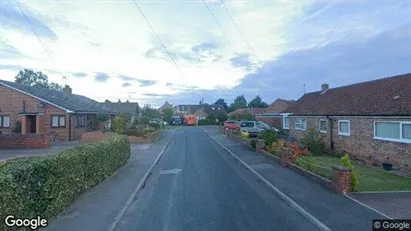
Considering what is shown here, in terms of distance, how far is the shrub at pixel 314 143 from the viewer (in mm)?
23406

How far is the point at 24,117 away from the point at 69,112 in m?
3.93

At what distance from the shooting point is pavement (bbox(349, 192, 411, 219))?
8773 millimetres

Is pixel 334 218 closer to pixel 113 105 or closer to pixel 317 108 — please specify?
pixel 317 108

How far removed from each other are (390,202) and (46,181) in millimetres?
8694

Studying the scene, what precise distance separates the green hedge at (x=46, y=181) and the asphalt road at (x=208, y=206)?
159 centimetres

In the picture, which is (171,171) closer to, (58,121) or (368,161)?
(368,161)

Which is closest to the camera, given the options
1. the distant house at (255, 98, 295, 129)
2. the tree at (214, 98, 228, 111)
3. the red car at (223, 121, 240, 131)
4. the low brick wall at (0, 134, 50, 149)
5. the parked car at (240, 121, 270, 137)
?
the low brick wall at (0, 134, 50, 149)

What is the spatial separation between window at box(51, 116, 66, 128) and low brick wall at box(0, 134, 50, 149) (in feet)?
20.0

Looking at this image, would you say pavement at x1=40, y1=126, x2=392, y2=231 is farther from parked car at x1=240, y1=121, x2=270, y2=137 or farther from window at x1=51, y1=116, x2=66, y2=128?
parked car at x1=240, y1=121, x2=270, y2=137

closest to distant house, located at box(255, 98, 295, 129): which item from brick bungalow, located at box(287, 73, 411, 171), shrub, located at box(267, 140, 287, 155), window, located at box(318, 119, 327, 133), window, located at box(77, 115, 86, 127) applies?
window, located at box(318, 119, 327, 133)

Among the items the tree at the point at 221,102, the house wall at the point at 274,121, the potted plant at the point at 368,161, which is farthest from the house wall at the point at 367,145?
the tree at the point at 221,102

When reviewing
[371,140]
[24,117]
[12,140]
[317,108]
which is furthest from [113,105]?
[371,140]

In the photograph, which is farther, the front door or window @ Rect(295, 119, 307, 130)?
the front door

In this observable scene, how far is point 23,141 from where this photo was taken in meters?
27.0
